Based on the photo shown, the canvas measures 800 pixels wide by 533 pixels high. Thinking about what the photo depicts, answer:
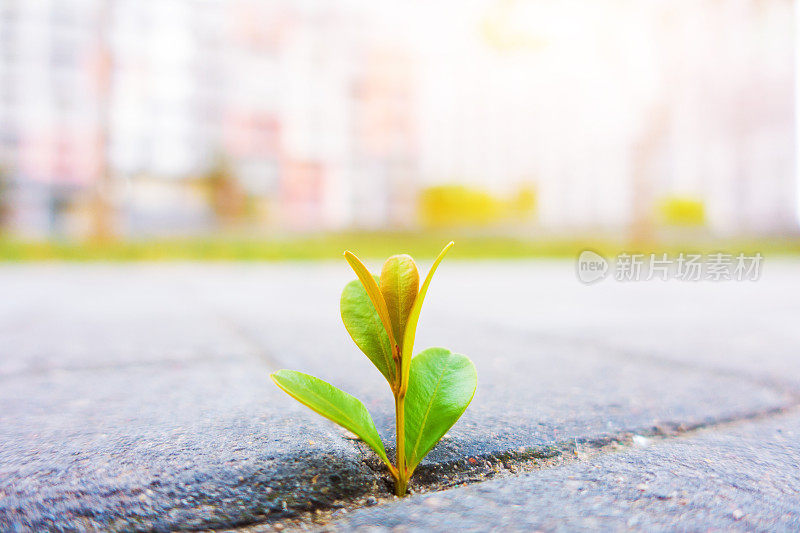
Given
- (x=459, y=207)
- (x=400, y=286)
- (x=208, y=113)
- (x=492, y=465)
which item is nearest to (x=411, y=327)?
(x=400, y=286)

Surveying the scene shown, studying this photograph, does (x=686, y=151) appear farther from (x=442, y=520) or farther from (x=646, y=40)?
(x=442, y=520)

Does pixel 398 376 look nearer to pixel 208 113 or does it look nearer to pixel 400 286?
pixel 400 286

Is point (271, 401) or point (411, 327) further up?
point (411, 327)

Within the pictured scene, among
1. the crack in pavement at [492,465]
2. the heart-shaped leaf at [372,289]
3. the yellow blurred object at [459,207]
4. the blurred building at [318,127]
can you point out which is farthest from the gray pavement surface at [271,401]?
the yellow blurred object at [459,207]

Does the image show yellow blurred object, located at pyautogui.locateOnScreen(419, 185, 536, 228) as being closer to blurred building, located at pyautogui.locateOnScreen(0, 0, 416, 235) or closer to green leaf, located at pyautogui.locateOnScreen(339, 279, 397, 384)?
blurred building, located at pyautogui.locateOnScreen(0, 0, 416, 235)

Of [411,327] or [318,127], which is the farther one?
[318,127]

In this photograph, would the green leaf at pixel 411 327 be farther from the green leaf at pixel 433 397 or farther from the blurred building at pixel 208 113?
the blurred building at pixel 208 113
